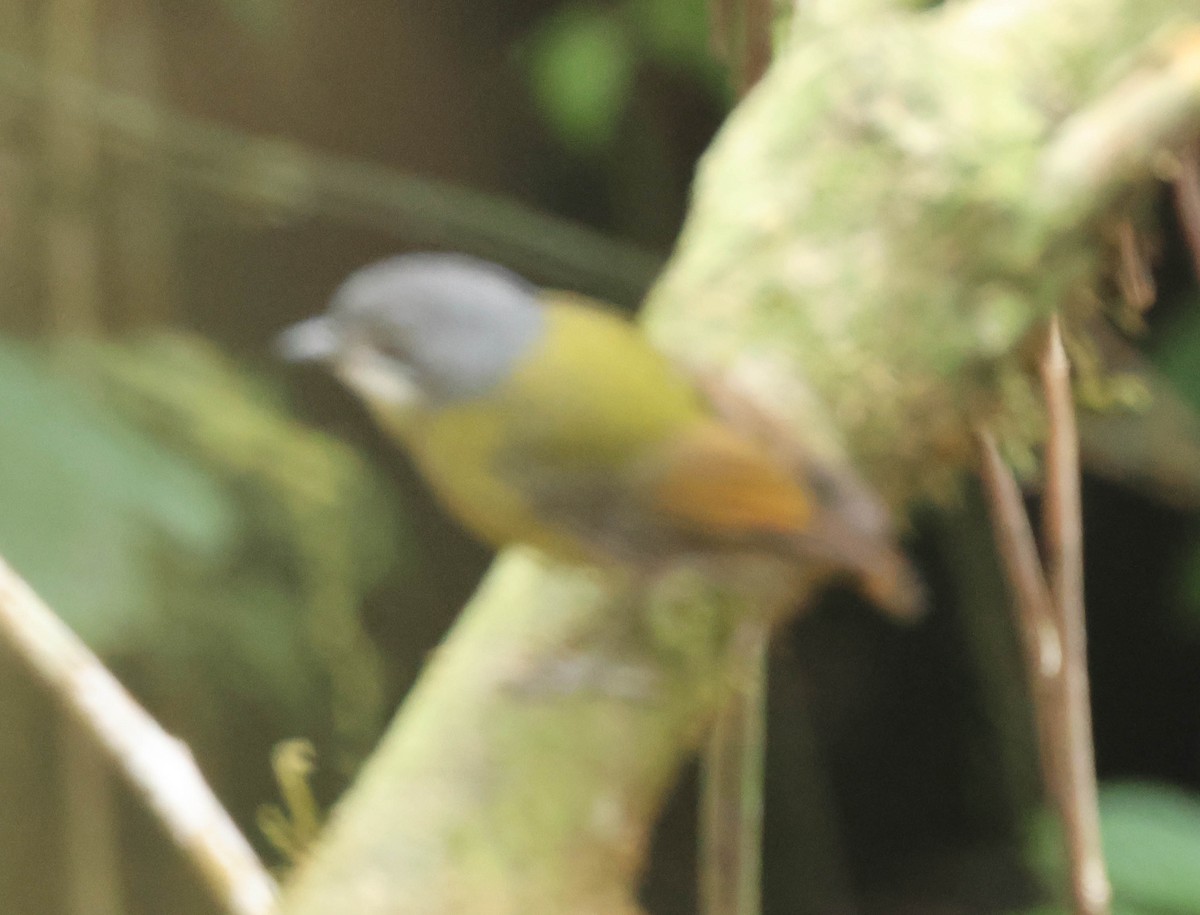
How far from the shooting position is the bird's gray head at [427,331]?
84 centimetres

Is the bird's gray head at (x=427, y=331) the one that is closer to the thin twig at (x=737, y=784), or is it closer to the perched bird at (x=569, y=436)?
the perched bird at (x=569, y=436)

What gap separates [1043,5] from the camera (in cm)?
86

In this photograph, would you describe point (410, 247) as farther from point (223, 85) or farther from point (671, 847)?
point (671, 847)

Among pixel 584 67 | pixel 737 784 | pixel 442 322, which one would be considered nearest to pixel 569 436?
pixel 442 322

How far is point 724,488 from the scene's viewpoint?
2.65ft

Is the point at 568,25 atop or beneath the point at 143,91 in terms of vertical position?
atop

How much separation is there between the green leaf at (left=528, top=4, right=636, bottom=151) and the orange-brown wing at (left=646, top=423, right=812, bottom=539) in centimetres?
118

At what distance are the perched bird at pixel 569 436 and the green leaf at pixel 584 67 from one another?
3.53 ft

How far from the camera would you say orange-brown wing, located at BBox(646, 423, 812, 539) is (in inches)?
30.8

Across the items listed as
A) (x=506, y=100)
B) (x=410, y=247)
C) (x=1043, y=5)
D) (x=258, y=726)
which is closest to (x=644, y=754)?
(x=1043, y=5)

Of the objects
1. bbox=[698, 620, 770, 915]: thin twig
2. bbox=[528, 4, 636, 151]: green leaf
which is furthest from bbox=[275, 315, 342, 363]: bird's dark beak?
bbox=[528, 4, 636, 151]: green leaf

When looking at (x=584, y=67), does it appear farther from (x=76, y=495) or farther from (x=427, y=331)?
(x=427, y=331)

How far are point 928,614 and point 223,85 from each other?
1.52m

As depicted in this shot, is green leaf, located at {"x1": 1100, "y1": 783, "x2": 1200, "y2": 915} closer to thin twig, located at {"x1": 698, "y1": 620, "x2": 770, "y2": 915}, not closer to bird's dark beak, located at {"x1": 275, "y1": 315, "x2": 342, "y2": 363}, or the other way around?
thin twig, located at {"x1": 698, "y1": 620, "x2": 770, "y2": 915}
